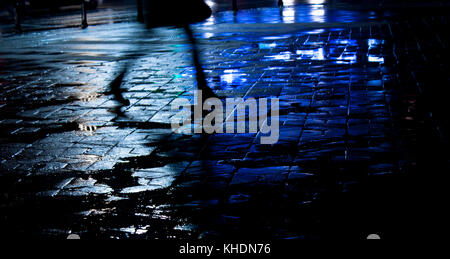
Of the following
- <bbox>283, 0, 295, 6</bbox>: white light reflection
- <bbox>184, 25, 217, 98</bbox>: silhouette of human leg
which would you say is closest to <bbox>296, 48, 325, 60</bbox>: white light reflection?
<bbox>184, 25, 217, 98</bbox>: silhouette of human leg

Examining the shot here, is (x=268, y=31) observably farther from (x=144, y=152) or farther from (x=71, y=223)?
(x=71, y=223)

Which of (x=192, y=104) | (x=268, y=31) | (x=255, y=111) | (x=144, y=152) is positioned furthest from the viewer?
(x=268, y=31)

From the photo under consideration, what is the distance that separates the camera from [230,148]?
5137 mm

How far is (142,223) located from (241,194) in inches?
29.8

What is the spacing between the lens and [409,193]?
12.8 feet

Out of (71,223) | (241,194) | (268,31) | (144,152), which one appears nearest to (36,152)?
(144,152)

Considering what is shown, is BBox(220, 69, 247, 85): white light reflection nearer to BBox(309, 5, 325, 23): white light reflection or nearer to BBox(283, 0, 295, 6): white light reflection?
BBox(309, 5, 325, 23): white light reflection

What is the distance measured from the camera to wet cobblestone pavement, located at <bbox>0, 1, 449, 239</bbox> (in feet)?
12.2

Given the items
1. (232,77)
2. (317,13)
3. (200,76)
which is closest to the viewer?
(232,77)

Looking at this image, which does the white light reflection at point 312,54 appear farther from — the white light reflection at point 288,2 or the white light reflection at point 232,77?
the white light reflection at point 288,2

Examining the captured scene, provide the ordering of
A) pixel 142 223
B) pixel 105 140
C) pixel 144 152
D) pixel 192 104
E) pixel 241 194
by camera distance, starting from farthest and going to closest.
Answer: pixel 192 104
pixel 105 140
pixel 144 152
pixel 241 194
pixel 142 223

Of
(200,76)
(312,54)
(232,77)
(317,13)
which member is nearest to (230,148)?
(232,77)

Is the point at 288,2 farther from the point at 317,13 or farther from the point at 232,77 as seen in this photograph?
the point at 232,77

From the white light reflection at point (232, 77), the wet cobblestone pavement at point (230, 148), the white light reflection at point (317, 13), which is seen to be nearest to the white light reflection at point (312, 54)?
the wet cobblestone pavement at point (230, 148)
